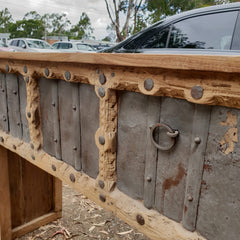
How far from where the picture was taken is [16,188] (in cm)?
344

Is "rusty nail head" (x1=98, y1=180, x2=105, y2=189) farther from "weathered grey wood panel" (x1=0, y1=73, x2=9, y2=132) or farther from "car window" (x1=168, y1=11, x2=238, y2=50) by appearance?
"car window" (x1=168, y1=11, x2=238, y2=50)

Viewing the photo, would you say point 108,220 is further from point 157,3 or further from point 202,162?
point 157,3

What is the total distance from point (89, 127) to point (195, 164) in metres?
0.77

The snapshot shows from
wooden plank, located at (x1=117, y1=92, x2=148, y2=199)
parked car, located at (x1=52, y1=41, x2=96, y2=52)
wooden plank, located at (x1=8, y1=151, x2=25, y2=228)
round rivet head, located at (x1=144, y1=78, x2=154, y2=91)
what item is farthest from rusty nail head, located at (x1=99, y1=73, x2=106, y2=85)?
parked car, located at (x1=52, y1=41, x2=96, y2=52)

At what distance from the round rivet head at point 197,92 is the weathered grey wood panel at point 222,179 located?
87 mm

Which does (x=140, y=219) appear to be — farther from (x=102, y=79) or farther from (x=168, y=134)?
(x=102, y=79)

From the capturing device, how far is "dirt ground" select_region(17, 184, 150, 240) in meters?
3.74

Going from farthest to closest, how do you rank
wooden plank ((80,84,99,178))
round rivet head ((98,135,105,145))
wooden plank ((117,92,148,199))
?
1. wooden plank ((80,84,99,178))
2. round rivet head ((98,135,105,145))
3. wooden plank ((117,92,148,199))

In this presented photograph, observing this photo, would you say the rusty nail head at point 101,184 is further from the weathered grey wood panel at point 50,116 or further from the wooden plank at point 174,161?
the weathered grey wood panel at point 50,116

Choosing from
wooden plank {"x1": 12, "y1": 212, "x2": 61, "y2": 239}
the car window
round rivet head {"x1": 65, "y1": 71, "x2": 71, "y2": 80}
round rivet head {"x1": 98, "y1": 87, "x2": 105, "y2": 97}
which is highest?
the car window

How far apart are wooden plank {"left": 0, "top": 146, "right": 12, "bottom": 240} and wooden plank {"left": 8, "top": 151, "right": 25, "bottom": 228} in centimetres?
15

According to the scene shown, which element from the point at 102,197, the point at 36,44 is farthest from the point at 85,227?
the point at 36,44

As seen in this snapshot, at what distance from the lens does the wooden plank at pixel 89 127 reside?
1544 mm

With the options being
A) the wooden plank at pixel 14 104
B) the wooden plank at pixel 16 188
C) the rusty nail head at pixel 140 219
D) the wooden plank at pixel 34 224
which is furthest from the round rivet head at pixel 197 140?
the wooden plank at pixel 34 224
